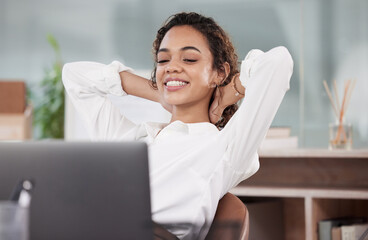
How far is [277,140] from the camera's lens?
2.87m

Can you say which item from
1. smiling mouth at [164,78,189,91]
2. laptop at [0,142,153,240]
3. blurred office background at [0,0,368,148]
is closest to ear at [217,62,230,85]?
smiling mouth at [164,78,189,91]

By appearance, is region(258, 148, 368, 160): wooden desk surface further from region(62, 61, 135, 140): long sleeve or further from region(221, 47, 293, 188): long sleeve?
region(221, 47, 293, 188): long sleeve

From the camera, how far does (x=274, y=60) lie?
1.37 meters

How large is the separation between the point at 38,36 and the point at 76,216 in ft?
16.1

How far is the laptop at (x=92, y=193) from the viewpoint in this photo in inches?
37.9

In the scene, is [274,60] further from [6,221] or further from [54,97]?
[54,97]

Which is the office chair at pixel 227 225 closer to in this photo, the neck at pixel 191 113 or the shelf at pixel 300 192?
the neck at pixel 191 113

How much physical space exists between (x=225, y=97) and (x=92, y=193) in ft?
2.69

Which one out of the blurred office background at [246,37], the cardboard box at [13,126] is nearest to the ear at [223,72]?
the blurred office background at [246,37]

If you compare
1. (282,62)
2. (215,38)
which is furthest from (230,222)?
(215,38)

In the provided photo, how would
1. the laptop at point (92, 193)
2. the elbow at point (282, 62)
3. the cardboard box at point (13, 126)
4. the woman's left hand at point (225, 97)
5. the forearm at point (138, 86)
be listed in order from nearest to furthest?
the laptop at point (92, 193)
the elbow at point (282, 62)
the woman's left hand at point (225, 97)
the forearm at point (138, 86)
the cardboard box at point (13, 126)

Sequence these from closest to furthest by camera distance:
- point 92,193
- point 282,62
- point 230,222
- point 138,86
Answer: point 92,193 → point 282,62 → point 230,222 → point 138,86

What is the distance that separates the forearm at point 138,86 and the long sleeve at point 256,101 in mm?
420

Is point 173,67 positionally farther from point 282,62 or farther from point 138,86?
point 282,62
